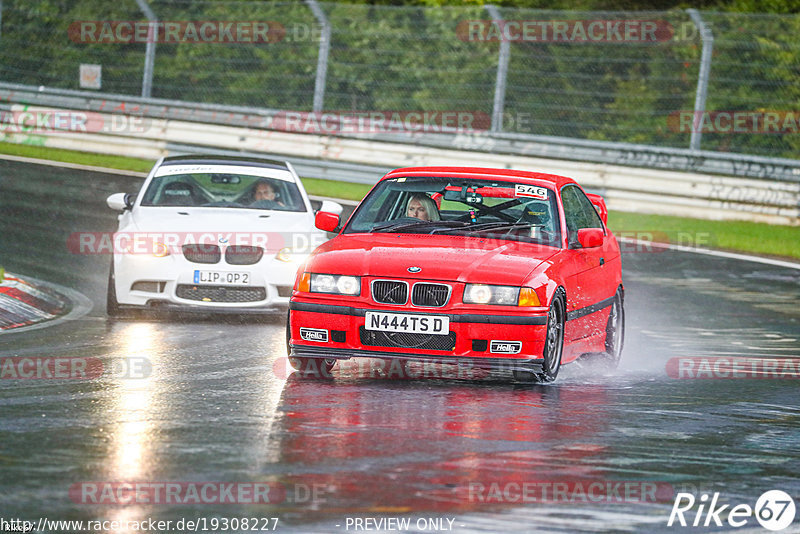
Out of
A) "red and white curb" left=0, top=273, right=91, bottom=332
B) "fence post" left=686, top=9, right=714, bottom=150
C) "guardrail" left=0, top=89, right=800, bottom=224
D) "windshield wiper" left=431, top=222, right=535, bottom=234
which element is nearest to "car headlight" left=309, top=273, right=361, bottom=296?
"windshield wiper" left=431, top=222, right=535, bottom=234

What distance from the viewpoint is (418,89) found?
24438mm

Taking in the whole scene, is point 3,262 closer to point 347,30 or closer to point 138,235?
point 138,235

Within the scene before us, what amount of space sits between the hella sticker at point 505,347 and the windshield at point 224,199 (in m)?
4.88

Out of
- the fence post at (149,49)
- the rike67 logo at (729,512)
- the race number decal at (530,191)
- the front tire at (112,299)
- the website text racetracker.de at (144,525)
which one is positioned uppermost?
the fence post at (149,49)

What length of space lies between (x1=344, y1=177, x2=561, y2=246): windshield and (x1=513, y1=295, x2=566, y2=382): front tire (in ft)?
2.46

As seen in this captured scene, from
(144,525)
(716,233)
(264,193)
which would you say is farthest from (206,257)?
(716,233)

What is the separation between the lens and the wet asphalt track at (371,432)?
5.88 m

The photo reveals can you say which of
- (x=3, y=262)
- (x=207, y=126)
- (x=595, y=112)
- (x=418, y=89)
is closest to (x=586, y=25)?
(x=595, y=112)

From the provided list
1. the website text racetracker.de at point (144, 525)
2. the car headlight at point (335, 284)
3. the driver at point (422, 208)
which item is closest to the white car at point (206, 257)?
the driver at point (422, 208)

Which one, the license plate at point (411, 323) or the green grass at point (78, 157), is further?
the green grass at point (78, 157)

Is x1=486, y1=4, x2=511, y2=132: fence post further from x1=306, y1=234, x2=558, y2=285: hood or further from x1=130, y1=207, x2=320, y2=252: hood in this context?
x1=306, y1=234, x2=558, y2=285: hood

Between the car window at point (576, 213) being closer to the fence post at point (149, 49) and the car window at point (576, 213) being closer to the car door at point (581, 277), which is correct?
the car door at point (581, 277)

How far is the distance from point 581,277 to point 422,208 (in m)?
1.29

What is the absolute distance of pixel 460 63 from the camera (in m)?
24.2
